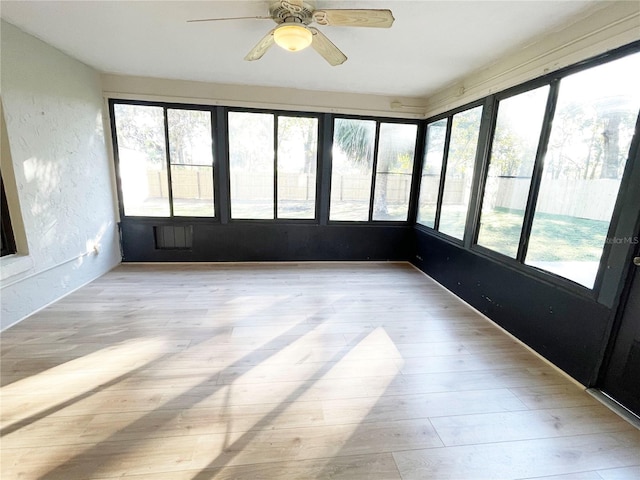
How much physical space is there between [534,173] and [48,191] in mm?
4553

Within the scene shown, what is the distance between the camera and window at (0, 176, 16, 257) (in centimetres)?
255

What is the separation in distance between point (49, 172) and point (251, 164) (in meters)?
2.22

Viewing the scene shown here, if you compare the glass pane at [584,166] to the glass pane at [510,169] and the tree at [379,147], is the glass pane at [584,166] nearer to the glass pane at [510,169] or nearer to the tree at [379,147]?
the glass pane at [510,169]

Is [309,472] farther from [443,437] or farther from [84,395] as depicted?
[84,395]

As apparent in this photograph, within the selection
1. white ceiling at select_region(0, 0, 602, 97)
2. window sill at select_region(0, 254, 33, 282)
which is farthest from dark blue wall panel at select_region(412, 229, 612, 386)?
window sill at select_region(0, 254, 33, 282)

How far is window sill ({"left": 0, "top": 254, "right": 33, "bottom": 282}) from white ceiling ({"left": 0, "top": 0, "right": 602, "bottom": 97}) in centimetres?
198

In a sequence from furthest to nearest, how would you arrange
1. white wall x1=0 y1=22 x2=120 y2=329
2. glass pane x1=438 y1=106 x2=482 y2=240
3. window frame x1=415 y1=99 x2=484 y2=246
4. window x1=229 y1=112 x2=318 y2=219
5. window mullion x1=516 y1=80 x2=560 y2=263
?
window x1=229 y1=112 x2=318 y2=219, glass pane x1=438 y1=106 x2=482 y2=240, window frame x1=415 y1=99 x2=484 y2=246, white wall x1=0 y1=22 x2=120 y2=329, window mullion x1=516 y1=80 x2=560 y2=263

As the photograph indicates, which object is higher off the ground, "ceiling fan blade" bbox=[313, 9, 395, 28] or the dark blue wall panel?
"ceiling fan blade" bbox=[313, 9, 395, 28]

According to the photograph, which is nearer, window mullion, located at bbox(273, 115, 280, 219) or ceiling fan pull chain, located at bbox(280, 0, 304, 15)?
ceiling fan pull chain, located at bbox(280, 0, 304, 15)

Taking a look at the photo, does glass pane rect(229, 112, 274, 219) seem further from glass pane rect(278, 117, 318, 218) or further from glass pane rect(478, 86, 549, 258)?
glass pane rect(478, 86, 549, 258)

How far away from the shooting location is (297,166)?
438 cm

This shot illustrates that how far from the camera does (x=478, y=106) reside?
128 inches

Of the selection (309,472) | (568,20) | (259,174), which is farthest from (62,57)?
(568,20)

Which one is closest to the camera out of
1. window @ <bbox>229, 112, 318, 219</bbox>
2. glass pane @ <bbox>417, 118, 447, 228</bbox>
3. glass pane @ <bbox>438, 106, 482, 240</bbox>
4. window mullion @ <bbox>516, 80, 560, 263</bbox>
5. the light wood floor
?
the light wood floor
